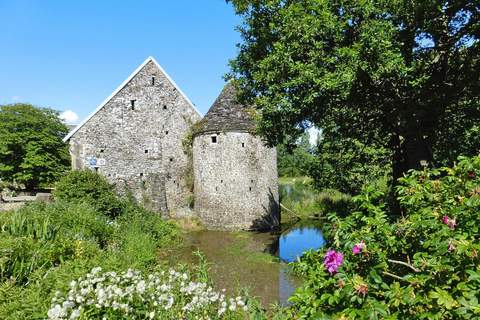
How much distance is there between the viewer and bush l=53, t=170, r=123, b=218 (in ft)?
47.1

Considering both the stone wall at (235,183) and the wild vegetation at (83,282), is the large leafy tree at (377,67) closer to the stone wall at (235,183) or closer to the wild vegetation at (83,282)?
the wild vegetation at (83,282)

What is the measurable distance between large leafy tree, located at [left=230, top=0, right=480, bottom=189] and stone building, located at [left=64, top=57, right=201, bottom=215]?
34.4ft

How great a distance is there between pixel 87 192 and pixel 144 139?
17.4 ft

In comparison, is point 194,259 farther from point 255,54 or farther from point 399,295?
point 399,295

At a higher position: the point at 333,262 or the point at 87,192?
the point at 333,262

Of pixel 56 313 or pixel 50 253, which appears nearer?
pixel 56 313

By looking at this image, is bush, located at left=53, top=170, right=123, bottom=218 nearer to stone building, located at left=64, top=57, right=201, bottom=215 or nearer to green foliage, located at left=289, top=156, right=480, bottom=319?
stone building, located at left=64, top=57, right=201, bottom=215

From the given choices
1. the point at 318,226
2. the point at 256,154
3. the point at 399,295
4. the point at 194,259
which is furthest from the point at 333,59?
the point at 318,226

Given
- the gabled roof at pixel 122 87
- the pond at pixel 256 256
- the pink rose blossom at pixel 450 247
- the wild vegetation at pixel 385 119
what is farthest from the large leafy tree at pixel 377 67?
the gabled roof at pixel 122 87

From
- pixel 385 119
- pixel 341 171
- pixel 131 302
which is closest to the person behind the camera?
pixel 131 302

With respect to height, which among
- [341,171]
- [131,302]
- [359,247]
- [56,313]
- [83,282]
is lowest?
[131,302]

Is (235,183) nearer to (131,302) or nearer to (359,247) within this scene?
(131,302)

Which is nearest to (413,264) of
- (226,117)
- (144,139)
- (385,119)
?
(385,119)

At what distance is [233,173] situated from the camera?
1830 cm
